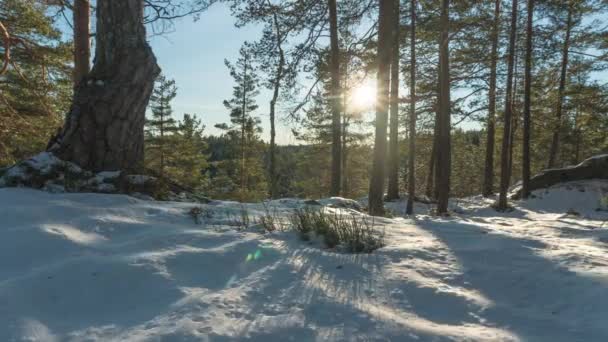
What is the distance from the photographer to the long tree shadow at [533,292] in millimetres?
1555

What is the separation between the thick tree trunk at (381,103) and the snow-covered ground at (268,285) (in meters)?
3.55

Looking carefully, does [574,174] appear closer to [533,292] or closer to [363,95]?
[363,95]

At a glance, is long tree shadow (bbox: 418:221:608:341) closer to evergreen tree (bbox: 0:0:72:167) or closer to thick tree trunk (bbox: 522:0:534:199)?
evergreen tree (bbox: 0:0:72:167)

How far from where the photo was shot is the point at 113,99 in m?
4.16

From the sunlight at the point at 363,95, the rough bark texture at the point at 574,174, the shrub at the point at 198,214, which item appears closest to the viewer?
the shrub at the point at 198,214

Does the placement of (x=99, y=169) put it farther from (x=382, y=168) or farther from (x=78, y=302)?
(x=382, y=168)

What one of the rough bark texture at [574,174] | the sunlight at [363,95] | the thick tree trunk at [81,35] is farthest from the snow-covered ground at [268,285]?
the rough bark texture at [574,174]

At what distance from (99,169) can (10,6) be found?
25.7 ft

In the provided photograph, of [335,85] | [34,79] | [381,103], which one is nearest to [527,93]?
[335,85]

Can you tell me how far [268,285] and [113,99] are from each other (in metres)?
3.37

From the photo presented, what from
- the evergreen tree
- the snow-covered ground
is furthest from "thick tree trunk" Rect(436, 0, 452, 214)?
the evergreen tree

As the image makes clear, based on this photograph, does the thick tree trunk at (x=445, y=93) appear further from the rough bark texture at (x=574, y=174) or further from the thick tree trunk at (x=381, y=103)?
the rough bark texture at (x=574, y=174)

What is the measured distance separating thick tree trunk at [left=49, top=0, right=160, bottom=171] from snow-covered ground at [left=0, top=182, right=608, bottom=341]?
42.1 inches

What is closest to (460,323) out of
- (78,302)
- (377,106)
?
(78,302)
